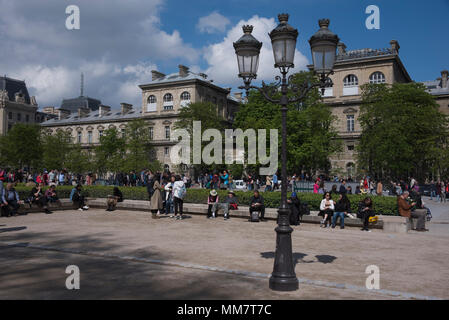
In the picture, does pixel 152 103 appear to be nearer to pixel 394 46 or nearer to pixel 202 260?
pixel 394 46

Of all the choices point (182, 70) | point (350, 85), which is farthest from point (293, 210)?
point (182, 70)

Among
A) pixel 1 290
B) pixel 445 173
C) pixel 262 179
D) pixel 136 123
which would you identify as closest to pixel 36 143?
pixel 136 123

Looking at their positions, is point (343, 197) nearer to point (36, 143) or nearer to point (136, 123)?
point (136, 123)

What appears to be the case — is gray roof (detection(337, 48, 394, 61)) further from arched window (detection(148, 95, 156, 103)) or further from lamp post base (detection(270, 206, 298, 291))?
lamp post base (detection(270, 206, 298, 291))

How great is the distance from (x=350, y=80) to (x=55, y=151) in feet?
147

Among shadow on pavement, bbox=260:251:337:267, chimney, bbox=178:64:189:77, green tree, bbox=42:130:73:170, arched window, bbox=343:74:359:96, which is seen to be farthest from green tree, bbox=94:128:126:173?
shadow on pavement, bbox=260:251:337:267

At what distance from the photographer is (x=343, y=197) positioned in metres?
14.7

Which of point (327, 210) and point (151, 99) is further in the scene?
point (151, 99)

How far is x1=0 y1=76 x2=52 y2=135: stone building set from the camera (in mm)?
78875

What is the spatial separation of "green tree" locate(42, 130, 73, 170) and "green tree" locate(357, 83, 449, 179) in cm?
4172

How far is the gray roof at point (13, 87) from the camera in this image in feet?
266

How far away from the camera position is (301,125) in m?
42.8

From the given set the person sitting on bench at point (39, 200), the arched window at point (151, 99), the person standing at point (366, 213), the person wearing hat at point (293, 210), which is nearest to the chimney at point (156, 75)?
the arched window at point (151, 99)

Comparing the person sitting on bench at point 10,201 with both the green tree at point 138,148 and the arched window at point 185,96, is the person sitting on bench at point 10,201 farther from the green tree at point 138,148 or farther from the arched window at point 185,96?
the arched window at point 185,96
